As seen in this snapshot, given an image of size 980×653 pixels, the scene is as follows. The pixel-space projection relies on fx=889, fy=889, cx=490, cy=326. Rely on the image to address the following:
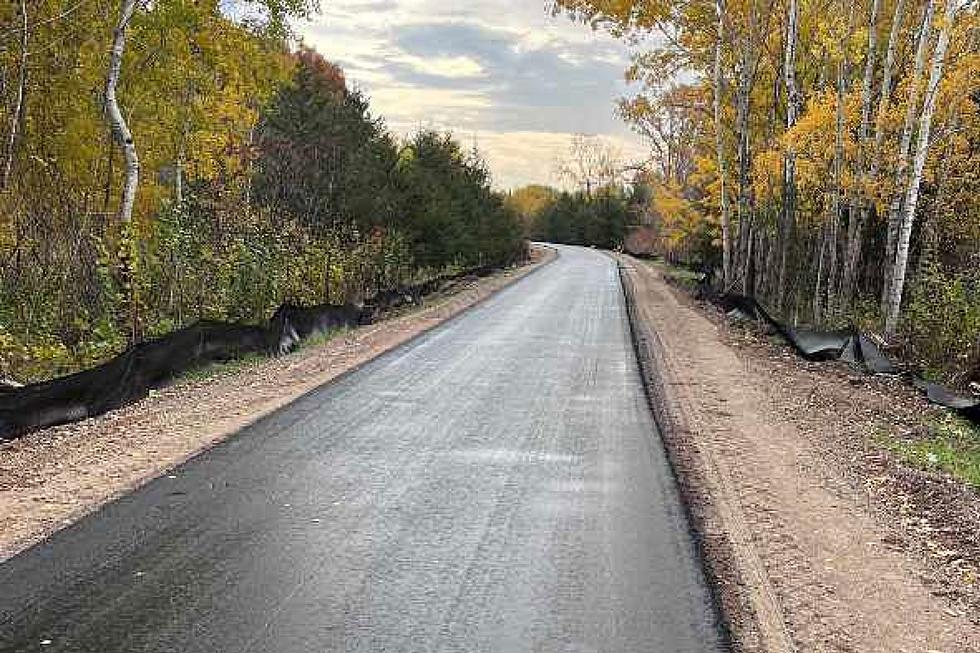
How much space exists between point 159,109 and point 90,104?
13.0ft

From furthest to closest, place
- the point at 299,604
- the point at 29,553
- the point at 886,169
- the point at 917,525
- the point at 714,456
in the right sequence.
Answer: the point at 886,169 → the point at 714,456 → the point at 917,525 → the point at 29,553 → the point at 299,604

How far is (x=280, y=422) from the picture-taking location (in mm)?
9305

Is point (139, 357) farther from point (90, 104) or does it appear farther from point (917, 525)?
point (917, 525)

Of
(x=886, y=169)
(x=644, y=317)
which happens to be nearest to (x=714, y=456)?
(x=886, y=169)

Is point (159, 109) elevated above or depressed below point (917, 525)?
above

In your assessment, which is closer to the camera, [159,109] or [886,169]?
[886,169]

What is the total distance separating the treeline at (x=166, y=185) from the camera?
13.2m

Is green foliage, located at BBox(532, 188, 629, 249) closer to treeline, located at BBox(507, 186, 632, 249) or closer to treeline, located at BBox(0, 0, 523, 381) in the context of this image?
treeline, located at BBox(507, 186, 632, 249)

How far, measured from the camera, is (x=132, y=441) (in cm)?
841

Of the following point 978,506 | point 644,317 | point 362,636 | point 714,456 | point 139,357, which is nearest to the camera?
point 362,636

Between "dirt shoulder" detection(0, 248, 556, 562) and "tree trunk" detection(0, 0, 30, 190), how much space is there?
4.50m

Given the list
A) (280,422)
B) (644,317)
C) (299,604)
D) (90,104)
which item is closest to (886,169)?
(644,317)

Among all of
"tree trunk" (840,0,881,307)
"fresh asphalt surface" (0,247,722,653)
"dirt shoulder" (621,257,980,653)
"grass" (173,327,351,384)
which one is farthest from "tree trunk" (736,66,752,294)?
"fresh asphalt surface" (0,247,722,653)

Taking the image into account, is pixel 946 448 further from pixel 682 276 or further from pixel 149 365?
pixel 682 276
